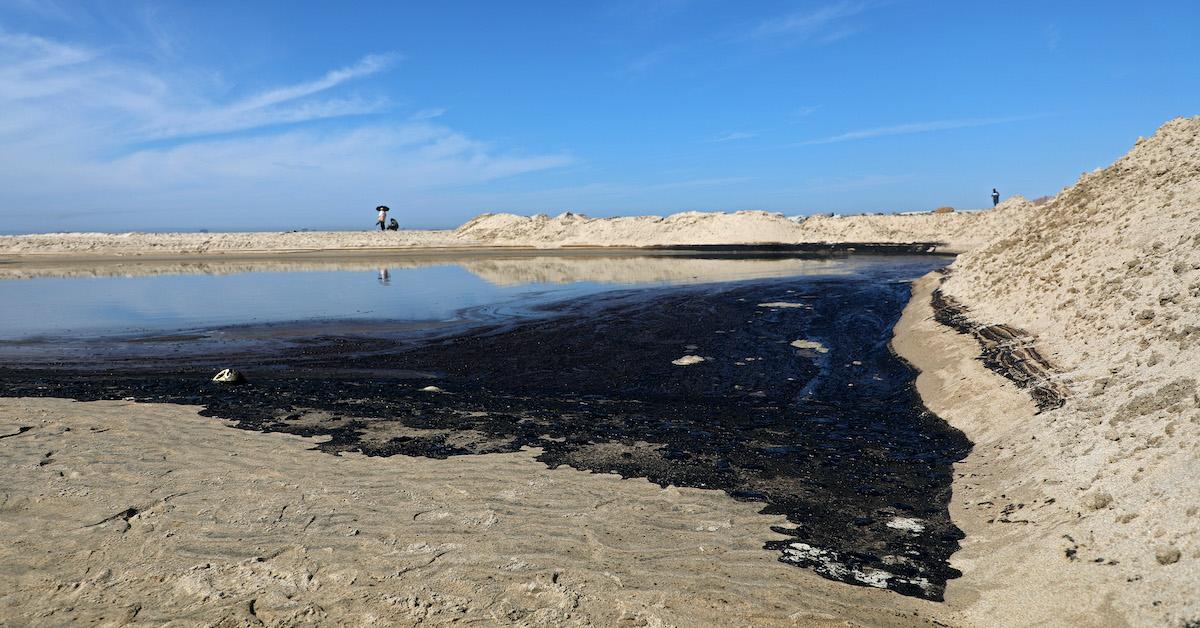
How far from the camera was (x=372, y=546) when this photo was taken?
18.8 feet

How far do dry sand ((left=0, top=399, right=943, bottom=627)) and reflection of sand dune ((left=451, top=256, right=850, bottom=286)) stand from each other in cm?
2518

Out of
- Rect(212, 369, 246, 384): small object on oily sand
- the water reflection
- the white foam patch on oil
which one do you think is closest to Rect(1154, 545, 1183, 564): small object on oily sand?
the white foam patch on oil

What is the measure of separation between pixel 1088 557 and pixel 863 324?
14552mm

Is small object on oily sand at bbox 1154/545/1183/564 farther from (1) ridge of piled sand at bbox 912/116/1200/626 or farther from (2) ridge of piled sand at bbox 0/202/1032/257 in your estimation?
(2) ridge of piled sand at bbox 0/202/1032/257

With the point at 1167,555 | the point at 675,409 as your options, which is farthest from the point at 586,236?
the point at 1167,555

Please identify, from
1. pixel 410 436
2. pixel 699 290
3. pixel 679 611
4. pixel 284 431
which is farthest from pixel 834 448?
pixel 699 290

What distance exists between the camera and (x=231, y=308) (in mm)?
23922

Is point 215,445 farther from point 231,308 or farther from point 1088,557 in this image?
point 231,308

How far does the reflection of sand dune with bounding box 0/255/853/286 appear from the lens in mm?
35500

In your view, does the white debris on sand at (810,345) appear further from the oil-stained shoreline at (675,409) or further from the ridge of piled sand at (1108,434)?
the ridge of piled sand at (1108,434)

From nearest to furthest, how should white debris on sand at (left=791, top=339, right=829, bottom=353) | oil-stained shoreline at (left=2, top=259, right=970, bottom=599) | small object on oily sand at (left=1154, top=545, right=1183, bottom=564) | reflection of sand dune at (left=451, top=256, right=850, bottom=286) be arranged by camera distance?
small object on oily sand at (left=1154, top=545, right=1183, bottom=564)
oil-stained shoreline at (left=2, top=259, right=970, bottom=599)
white debris on sand at (left=791, top=339, right=829, bottom=353)
reflection of sand dune at (left=451, top=256, right=850, bottom=286)

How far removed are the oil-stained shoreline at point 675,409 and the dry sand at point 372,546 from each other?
1.86ft

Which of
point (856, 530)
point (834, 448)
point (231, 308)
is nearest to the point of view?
point (856, 530)

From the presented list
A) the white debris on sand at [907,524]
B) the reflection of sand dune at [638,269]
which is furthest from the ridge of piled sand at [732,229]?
the white debris on sand at [907,524]
